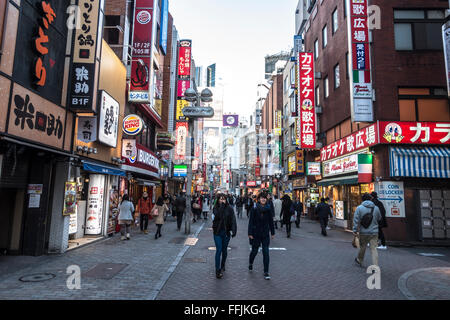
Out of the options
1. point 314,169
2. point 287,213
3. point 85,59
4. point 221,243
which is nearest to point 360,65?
point 287,213

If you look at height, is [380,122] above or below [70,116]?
above

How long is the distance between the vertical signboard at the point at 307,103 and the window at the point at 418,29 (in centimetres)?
770

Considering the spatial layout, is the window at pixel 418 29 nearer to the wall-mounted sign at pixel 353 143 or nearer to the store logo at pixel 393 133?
the store logo at pixel 393 133

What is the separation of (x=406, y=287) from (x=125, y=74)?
14.1m

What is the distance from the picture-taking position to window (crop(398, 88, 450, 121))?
13.9 metres

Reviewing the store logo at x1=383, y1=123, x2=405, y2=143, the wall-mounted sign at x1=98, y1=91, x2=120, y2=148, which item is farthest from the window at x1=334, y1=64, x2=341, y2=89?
→ the wall-mounted sign at x1=98, y1=91, x2=120, y2=148

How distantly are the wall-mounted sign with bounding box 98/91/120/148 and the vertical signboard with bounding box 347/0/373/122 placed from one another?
10.9 meters

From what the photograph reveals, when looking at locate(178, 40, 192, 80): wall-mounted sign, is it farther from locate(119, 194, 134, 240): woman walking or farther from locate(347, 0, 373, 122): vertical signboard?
locate(119, 194, 134, 240): woman walking

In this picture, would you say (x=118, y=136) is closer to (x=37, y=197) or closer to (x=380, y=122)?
(x=37, y=197)

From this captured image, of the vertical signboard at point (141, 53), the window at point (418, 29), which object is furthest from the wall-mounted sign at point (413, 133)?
the vertical signboard at point (141, 53)

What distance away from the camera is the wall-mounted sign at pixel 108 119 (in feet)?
36.0

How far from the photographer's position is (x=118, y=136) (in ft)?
45.6

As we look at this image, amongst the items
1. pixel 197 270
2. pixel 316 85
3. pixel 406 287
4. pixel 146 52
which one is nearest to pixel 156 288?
Answer: pixel 197 270

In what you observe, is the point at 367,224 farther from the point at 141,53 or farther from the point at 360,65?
the point at 141,53
